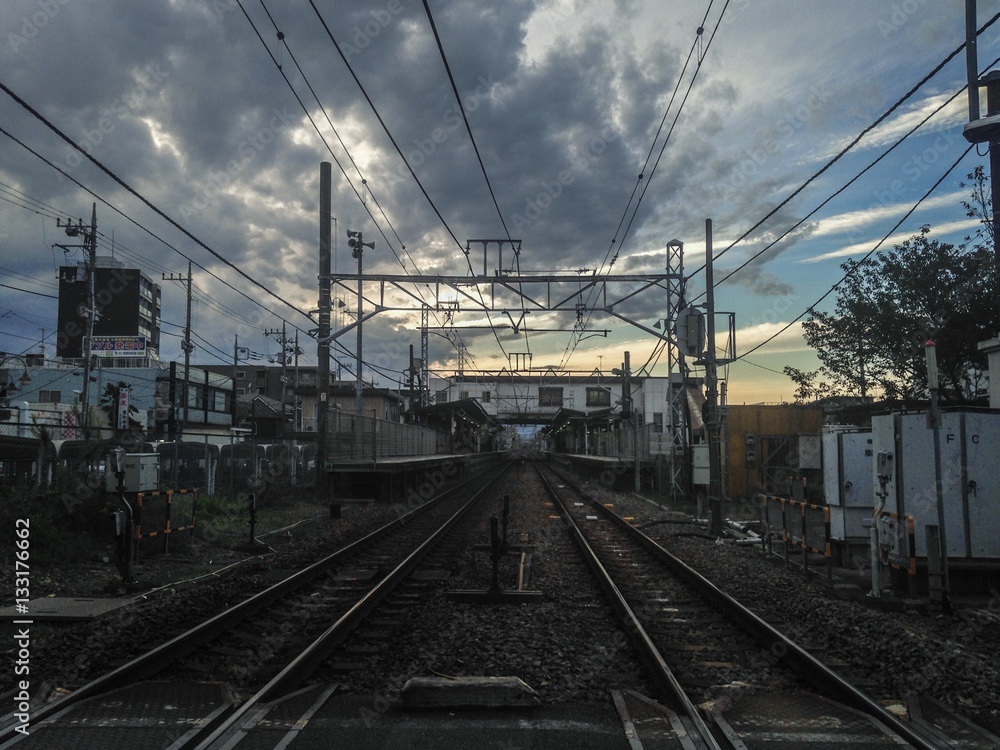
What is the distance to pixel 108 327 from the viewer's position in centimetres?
5788

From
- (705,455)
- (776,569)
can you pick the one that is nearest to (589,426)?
(705,455)

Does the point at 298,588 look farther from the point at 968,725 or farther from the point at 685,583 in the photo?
the point at 968,725

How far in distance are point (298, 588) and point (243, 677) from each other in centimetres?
354

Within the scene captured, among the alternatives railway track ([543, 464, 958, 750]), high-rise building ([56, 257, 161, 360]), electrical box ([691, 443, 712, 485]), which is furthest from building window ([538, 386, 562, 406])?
railway track ([543, 464, 958, 750])

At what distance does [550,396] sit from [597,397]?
21.0 feet

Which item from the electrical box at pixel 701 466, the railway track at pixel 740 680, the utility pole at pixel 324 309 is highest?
the utility pole at pixel 324 309

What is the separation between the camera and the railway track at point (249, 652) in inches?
182

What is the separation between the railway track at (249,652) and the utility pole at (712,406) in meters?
6.86

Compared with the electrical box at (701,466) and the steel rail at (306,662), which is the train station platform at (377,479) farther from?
the steel rail at (306,662)

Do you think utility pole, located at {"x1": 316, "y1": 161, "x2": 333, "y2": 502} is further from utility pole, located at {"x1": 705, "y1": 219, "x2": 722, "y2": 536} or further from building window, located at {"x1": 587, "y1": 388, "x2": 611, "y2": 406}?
building window, located at {"x1": 587, "y1": 388, "x2": 611, "y2": 406}

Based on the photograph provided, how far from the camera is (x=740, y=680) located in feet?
19.0

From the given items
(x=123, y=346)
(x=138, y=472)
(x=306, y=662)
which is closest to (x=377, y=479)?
(x=138, y=472)

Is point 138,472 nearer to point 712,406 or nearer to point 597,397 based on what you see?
point 712,406

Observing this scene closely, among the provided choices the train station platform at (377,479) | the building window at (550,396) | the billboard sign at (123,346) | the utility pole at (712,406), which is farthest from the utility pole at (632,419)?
the building window at (550,396)
